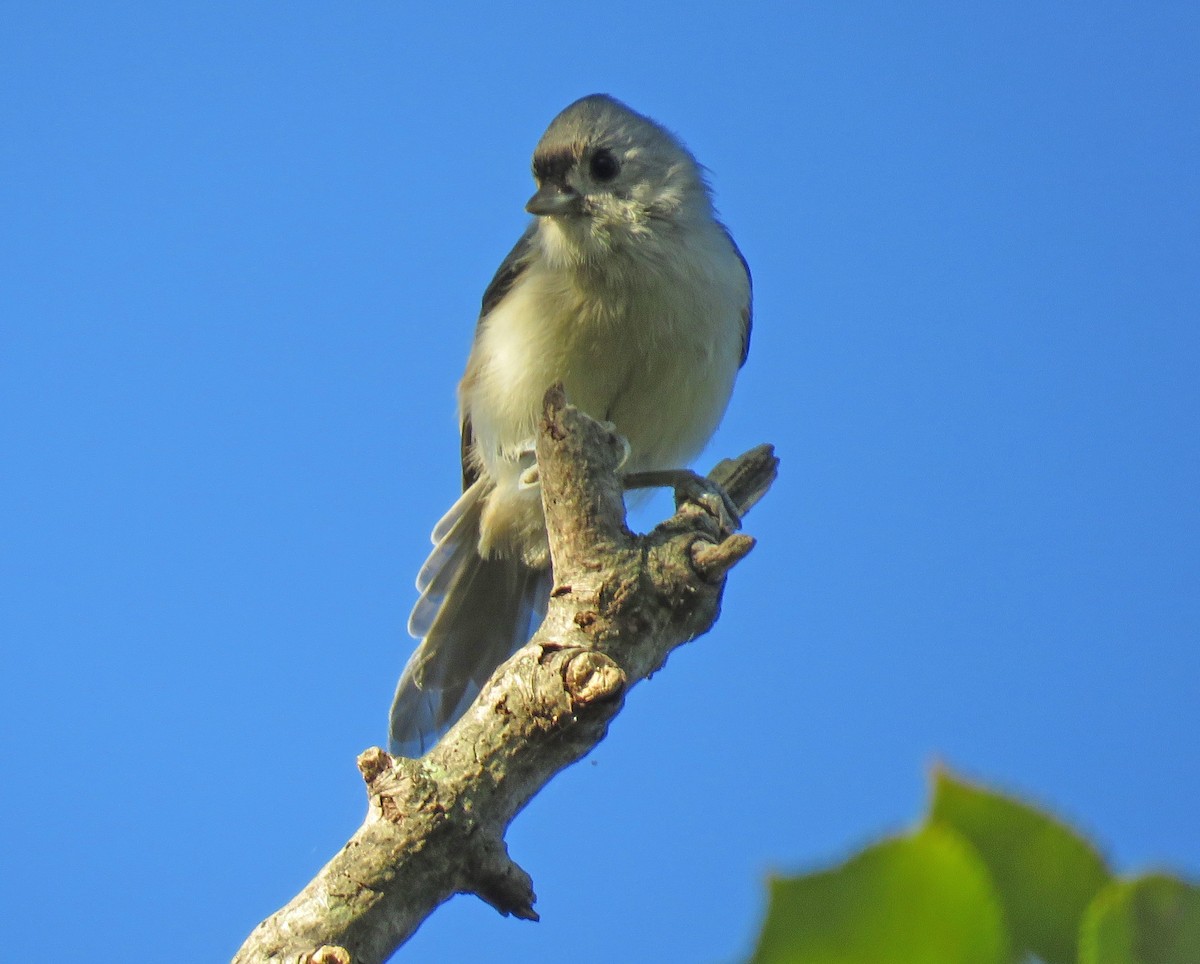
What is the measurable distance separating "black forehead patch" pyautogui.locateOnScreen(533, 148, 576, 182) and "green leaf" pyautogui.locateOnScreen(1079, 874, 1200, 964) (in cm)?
424

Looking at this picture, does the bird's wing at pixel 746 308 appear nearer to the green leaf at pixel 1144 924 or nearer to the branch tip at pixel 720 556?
the branch tip at pixel 720 556

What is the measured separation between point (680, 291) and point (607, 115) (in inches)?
31.7

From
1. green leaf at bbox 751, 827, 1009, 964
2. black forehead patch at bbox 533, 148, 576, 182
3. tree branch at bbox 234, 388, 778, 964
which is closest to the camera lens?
green leaf at bbox 751, 827, 1009, 964

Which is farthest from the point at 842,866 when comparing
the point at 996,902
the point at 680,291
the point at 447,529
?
the point at 447,529

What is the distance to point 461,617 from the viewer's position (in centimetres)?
517

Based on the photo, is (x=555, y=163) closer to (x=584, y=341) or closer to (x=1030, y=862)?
(x=584, y=341)

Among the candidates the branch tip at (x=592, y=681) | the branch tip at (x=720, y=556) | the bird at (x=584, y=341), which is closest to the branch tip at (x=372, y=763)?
the branch tip at (x=592, y=681)

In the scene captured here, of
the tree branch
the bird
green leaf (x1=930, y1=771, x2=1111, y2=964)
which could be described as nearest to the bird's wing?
the bird

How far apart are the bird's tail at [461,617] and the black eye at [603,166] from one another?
4.73ft

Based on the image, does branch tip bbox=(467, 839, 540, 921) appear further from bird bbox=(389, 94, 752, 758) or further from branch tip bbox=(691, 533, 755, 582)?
bird bbox=(389, 94, 752, 758)

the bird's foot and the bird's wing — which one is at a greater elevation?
the bird's wing

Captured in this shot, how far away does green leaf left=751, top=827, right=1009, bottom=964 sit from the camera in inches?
20.0

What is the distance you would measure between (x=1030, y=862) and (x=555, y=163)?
167 inches

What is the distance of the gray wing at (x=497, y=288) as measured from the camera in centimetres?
505
